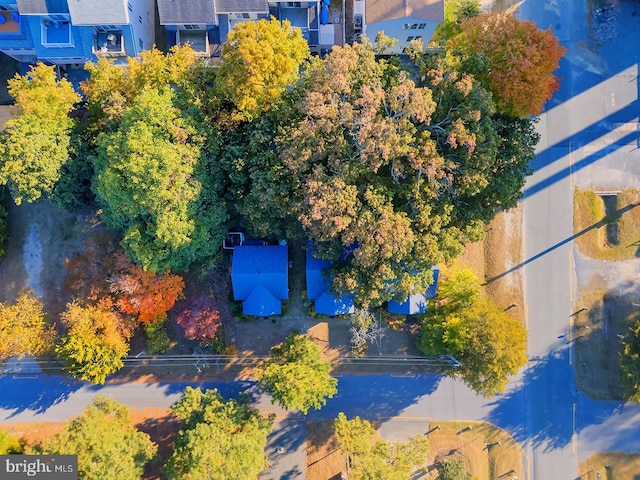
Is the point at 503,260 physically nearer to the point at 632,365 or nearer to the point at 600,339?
the point at 600,339

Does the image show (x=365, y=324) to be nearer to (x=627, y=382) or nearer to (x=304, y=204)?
(x=304, y=204)

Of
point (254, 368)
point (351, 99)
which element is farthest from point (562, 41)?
point (254, 368)

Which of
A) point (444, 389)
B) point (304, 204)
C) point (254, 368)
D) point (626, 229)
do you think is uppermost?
point (304, 204)

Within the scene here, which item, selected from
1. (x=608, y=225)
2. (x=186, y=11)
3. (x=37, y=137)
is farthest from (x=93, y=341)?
(x=608, y=225)

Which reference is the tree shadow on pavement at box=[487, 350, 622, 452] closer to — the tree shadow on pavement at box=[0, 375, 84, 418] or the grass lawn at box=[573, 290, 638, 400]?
the grass lawn at box=[573, 290, 638, 400]

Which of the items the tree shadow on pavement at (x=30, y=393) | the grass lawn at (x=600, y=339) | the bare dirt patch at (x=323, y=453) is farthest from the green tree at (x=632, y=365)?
the tree shadow on pavement at (x=30, y=393)

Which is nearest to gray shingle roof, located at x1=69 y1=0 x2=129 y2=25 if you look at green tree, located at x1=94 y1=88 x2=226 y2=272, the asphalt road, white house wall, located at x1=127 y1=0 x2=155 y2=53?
white house wall, located at x1=127 y1=0 x2=155 y2=53

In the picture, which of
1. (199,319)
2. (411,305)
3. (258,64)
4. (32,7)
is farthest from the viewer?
(411,305)
